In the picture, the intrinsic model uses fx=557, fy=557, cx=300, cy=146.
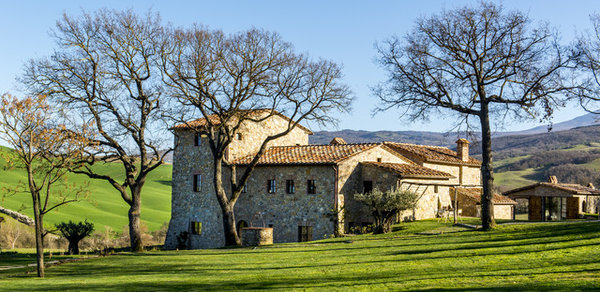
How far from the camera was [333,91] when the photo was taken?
3216 centimetres

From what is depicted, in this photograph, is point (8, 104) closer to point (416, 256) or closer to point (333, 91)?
point (416, 256)

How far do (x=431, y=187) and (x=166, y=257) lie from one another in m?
17.5

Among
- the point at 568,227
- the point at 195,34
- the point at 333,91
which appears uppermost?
the point at 195,34

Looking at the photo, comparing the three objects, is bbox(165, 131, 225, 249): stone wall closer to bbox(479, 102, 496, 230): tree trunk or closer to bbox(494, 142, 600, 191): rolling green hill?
bbox(479, 102, 496, 230): tree trunk

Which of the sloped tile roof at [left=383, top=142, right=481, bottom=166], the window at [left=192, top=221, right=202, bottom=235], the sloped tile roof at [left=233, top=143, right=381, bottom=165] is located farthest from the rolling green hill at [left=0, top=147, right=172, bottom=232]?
the sloped tile roof at [left=383, top=142, right=481, bottom=166]

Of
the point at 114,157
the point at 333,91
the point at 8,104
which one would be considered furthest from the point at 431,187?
the point at 8,104

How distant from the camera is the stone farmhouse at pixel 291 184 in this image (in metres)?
31.9

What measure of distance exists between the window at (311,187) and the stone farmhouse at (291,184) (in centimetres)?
6

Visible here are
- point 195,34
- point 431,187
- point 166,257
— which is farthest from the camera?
point 431,187

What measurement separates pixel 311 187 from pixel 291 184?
4.40 feet

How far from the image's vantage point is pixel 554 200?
3566 centimetres

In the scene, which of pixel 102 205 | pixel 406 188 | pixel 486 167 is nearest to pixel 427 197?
pixel 406 188

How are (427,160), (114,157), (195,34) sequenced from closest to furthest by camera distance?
(195,34) → (114,157) → (427,160)

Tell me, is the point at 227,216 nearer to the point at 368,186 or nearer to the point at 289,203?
the point at 289,203
